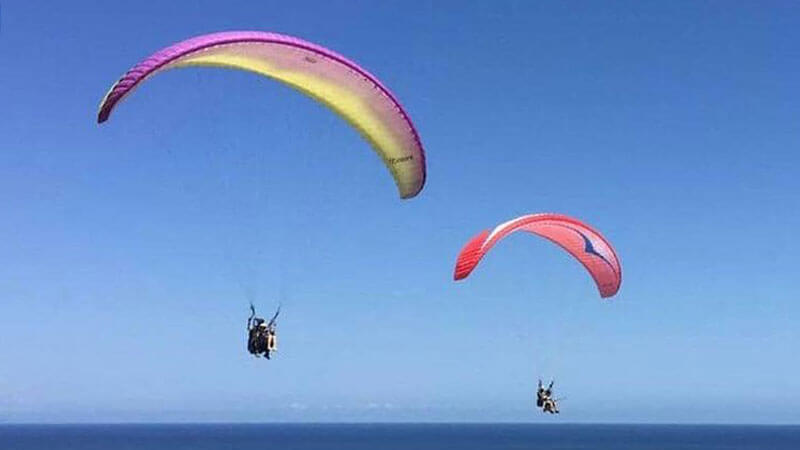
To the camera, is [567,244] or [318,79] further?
[567,244]

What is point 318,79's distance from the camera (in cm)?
2078

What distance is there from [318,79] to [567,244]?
37.0 ft

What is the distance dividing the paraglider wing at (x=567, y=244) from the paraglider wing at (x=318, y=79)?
2469mm

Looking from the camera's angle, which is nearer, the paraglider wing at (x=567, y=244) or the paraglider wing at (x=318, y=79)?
the paraglider wing at (x=318, y=79)

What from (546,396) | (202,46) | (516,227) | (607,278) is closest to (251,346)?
(202,46)

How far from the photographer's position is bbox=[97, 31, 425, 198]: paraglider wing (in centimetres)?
1694

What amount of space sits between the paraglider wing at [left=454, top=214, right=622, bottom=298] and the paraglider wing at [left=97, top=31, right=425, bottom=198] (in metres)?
2.47

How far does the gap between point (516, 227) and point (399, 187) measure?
4089mm

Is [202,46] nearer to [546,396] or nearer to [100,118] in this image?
[100,118]

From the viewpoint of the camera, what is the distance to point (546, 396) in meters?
29.0

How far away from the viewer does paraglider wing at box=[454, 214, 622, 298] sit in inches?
1008

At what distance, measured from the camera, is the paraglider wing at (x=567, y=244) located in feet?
84.0

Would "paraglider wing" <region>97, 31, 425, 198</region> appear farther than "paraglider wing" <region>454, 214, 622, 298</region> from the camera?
No

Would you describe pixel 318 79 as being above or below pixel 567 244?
above
